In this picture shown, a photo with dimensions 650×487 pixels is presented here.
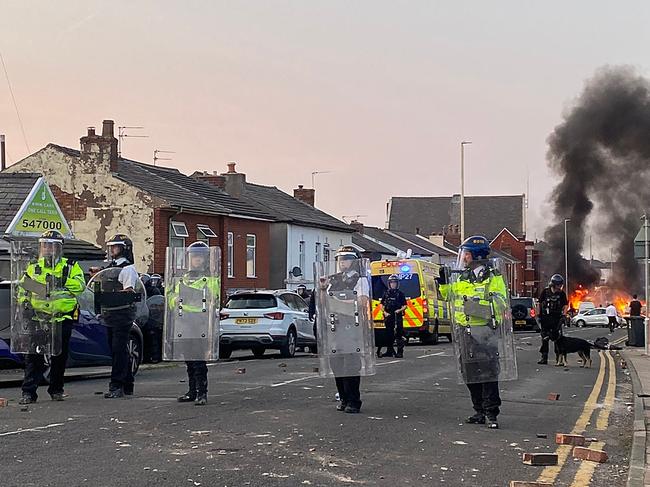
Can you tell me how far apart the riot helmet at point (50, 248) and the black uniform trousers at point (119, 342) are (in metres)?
1.00

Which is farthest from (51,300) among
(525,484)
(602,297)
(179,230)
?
(602,297)

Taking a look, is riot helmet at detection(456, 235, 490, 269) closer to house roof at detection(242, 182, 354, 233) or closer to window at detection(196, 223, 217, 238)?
window at detection(196, 223, 217, 238)

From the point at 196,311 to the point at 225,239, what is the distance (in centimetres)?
2631

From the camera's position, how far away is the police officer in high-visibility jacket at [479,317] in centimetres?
995

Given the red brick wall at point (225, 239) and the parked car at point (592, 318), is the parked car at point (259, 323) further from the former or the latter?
the parked car at point (592, 318)

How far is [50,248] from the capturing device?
11719mm

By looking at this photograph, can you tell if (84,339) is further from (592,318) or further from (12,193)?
Result: (592,318)

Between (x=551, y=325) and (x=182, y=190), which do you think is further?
(x=182, y=190)

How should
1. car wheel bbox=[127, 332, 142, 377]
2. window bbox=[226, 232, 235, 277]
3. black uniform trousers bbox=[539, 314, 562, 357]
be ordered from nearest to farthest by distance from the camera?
car wheel bbox=[127, 332, 142, 377] → black uniform trousers bbox=[539, 314, 562, 357] → window bbox=[226, 232, 235, 277]

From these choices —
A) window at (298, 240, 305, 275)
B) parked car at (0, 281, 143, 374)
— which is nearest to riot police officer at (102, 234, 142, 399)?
parked car at (0, 281, 143, 374)

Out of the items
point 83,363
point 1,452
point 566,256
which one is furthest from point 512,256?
point 1,452

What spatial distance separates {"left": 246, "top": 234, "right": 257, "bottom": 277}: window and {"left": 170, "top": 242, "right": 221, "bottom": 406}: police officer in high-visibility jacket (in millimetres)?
28253

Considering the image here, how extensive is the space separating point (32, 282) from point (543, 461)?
675 cm

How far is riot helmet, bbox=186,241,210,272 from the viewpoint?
11680mm
